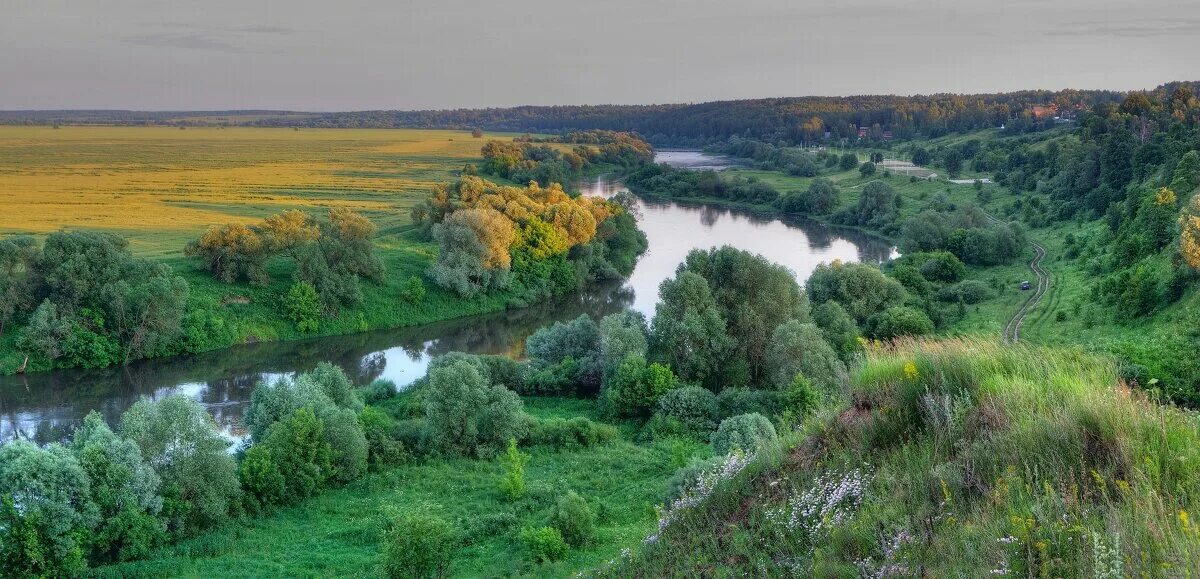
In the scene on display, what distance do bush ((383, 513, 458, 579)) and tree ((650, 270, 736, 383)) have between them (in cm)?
1540

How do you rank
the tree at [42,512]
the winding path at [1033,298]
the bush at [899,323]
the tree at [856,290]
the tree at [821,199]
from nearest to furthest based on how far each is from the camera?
1. the tree at [42,512]
2. the bush at [899,323]
3. the winding path at [1033,298]
4. the tree at [856,290]
5. the tree at [821,199]

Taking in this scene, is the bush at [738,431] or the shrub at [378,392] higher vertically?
the bush at [738,431]

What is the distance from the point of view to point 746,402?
25.6 meters

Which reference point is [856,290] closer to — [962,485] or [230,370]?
[230,370]

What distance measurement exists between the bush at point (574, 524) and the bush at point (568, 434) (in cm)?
802

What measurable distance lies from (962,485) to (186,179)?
3476 inches

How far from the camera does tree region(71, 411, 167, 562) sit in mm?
16844

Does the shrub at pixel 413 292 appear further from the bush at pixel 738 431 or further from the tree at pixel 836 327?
the bush at pixel 738 431

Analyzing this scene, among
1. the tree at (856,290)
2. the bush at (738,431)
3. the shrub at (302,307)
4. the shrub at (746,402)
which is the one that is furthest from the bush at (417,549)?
the shrub at (302,307)

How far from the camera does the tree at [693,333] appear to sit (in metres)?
28.2

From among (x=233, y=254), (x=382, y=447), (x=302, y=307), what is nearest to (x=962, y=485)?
(x=382, y=447)

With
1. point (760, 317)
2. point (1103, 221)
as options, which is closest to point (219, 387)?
point (760, 317)

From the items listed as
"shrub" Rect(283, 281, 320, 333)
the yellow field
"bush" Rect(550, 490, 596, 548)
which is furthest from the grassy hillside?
the yellow field

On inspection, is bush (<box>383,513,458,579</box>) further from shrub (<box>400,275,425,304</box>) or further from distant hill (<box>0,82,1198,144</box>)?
distant hill (<box>0,82,1198,144</box>)
